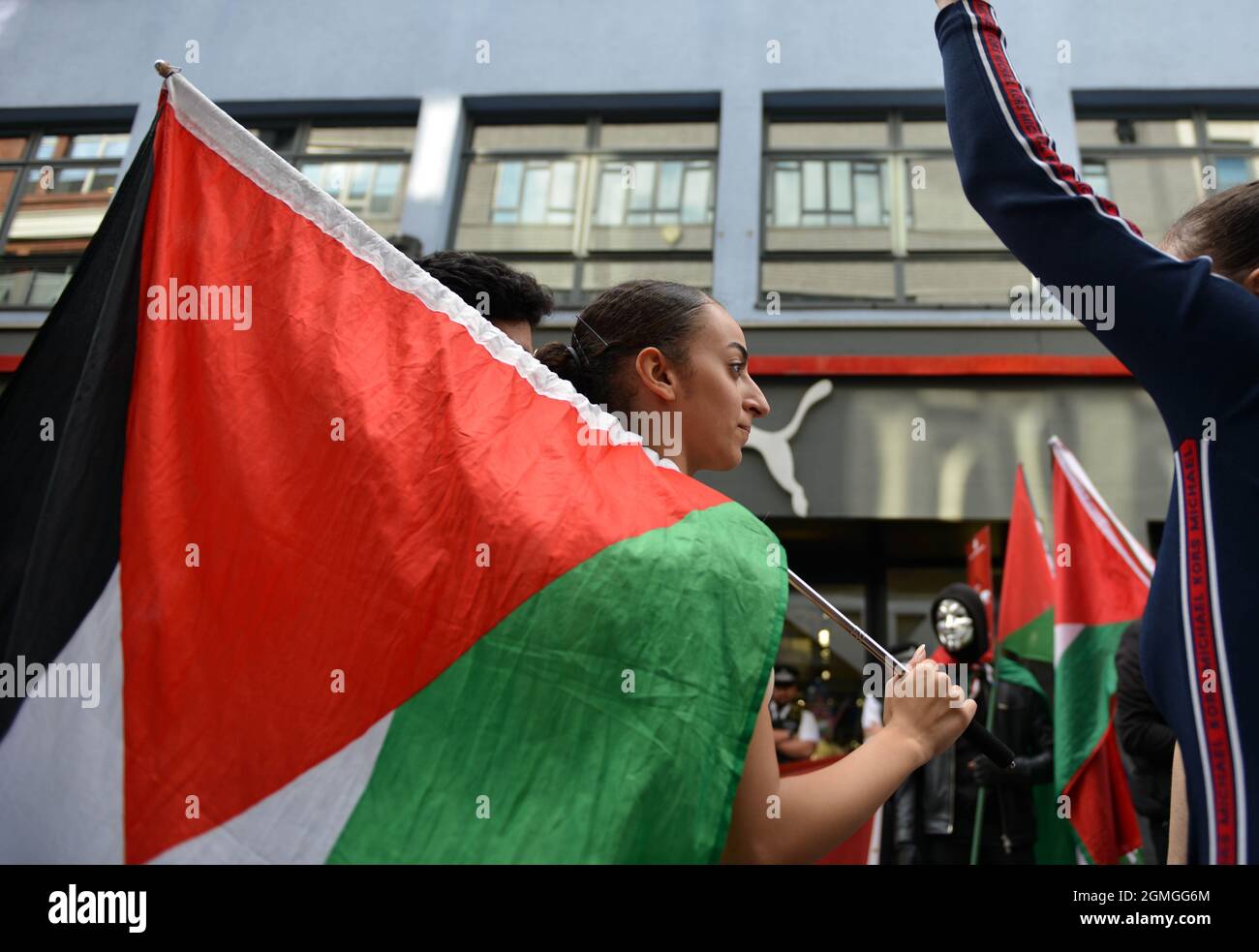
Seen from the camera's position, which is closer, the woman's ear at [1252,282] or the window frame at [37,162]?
the woman's ear at [1252,282]

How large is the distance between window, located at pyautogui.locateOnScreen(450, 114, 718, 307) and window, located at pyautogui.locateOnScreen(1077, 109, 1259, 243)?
3.78 metres

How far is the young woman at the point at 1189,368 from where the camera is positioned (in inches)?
49.9

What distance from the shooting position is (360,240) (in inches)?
78.4

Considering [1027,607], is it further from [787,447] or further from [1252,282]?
[1252,282]

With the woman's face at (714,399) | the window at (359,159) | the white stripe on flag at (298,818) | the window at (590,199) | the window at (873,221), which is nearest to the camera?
the white stripe on flag at (298,818)

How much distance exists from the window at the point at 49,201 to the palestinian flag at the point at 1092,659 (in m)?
10.2

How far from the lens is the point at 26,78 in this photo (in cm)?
1119

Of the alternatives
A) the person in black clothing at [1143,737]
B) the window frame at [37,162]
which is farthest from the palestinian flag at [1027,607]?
the window frame at [37,162]

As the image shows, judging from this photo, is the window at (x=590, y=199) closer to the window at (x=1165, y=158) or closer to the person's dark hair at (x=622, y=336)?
the window at (x=1165, y=158)
